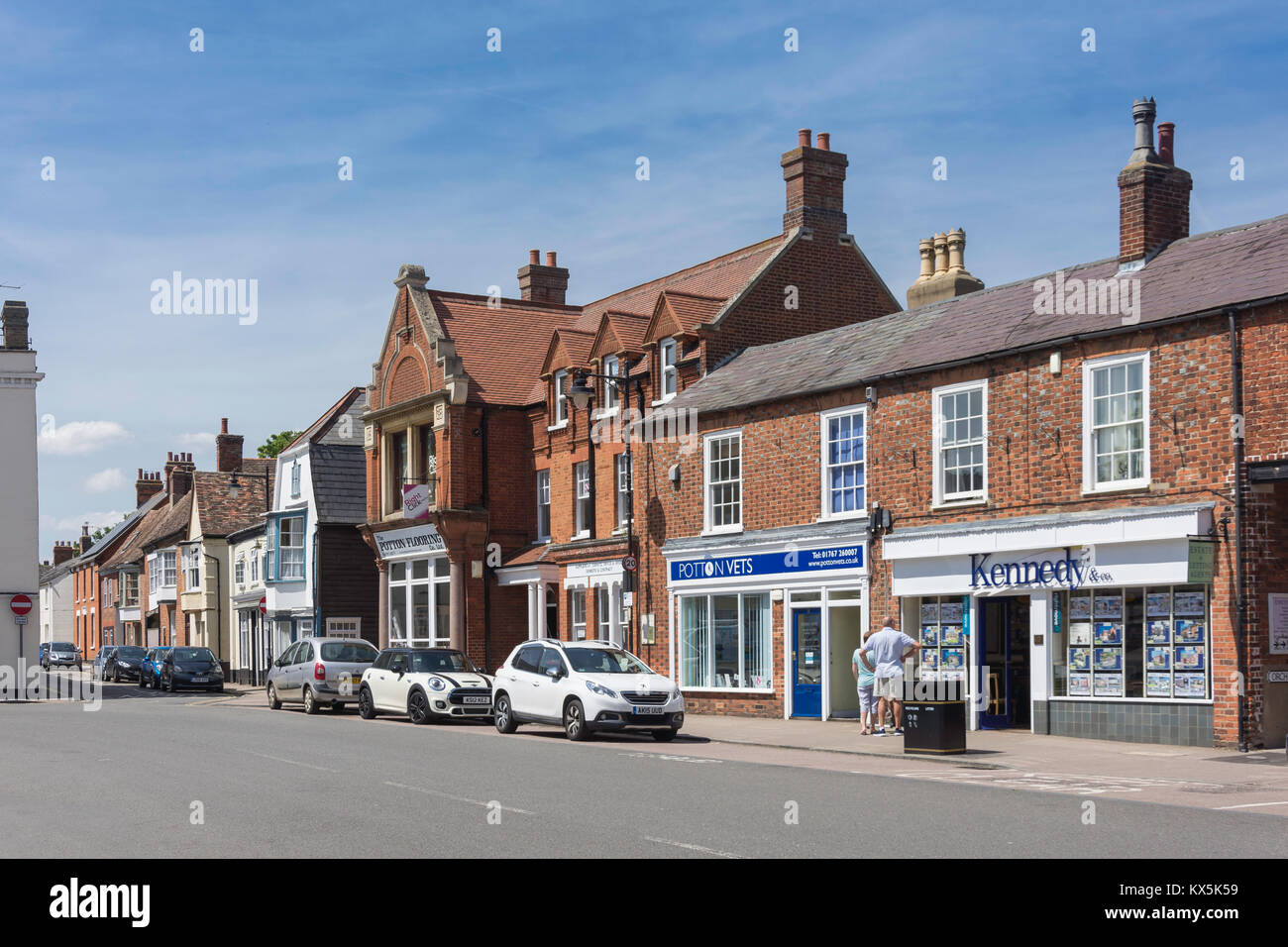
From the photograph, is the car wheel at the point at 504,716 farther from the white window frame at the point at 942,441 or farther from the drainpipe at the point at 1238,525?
the drainpipe at the point at 1238,525

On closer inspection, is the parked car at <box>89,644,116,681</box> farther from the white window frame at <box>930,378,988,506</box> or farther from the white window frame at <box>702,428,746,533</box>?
the white window frame at <box>930,378,988,506</box>

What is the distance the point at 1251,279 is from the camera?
19.8m

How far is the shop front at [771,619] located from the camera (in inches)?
1022

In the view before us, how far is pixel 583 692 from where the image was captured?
874 inches

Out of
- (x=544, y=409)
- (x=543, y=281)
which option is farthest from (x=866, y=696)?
(x=543, y=281)

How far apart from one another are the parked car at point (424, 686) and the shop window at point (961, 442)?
9317 mm

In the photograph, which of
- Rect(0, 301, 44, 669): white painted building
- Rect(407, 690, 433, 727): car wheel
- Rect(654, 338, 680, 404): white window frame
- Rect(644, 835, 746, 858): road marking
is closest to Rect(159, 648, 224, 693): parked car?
Rect(0, 301, 44, 669): white painted building

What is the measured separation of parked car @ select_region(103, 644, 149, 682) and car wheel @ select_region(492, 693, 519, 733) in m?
32.9

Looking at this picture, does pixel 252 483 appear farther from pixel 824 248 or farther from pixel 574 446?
pixel 824 248

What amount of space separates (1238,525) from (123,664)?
45178mm

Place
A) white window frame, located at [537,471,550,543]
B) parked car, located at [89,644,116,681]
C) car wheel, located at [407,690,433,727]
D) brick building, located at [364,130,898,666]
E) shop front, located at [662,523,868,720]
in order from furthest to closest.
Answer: parked car, located at [89,644,116,681] → white window frame, located at [537,471,550,543] → brick building, located at [364,130,898,666] → car wheel, located at [407,690,433,727] → shop front, located at [662,523,868,720]

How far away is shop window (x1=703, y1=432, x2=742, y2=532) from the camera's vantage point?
28.6m

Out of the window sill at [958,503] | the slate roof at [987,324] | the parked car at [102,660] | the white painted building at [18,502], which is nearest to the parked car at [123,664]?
the parked car at [102,660]

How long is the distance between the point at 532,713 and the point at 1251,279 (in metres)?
13.0
